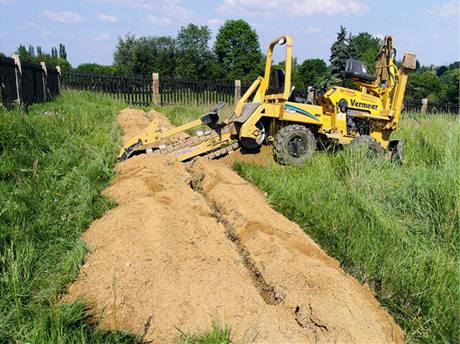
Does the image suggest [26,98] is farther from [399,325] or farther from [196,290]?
[399,325]

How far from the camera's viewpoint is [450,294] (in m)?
3.16

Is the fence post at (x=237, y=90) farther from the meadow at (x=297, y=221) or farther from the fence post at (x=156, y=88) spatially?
the meadow at (x=297, y=221)

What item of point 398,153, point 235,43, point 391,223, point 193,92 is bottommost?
point 391,223

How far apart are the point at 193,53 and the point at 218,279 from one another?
58.9m

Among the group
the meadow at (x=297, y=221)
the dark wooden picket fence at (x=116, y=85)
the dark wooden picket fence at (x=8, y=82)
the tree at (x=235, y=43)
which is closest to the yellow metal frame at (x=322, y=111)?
the meadow at (x=297, y=221)

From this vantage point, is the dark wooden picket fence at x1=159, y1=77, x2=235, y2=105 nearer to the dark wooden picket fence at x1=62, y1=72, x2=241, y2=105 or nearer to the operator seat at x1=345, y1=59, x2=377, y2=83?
the dark wooden picket fence at x1=62, y1=72, x2=241, y2=105

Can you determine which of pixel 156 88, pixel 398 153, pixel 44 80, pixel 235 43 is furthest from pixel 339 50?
pixel 235 43

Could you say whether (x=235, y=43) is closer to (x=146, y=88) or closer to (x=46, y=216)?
A: (x=146, y=88)

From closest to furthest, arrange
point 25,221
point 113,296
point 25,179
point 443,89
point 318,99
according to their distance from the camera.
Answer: point 113,296, point 25,221, point 25,179, point 318,99, point 443,89

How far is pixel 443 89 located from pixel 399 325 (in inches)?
1895

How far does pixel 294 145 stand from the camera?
7438 millimetres

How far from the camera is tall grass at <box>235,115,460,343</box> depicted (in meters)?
3.19

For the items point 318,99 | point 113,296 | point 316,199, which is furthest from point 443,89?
point 113,296

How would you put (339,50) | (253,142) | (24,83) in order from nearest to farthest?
1. (253,142)
2. (24,83)
3. (339,50)
